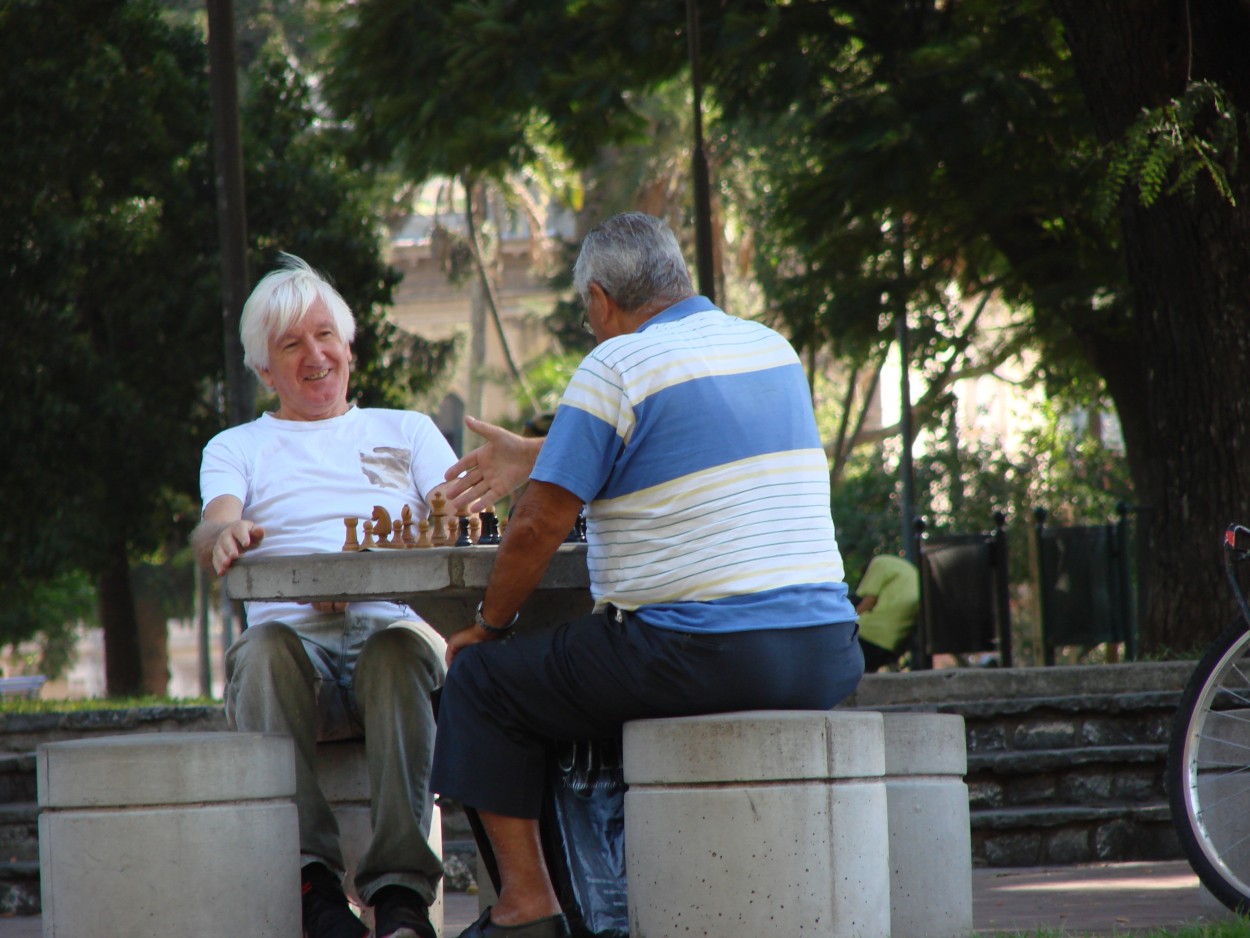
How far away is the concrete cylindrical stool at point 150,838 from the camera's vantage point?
139 inches

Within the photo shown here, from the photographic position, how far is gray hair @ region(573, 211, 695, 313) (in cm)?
378

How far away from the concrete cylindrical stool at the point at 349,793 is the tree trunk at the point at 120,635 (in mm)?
11151

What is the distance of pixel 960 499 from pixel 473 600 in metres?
18.5

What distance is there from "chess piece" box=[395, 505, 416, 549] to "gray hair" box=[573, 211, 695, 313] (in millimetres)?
718

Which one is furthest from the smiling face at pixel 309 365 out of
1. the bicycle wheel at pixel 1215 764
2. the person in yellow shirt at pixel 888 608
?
the person in yellow shirt at pixel 888 608

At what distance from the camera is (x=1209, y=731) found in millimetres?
4480

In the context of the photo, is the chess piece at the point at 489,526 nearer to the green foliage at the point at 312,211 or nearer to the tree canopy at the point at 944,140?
the tree canopy at the point at 944,140

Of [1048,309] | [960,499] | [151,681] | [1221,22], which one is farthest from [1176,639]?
[151,681]

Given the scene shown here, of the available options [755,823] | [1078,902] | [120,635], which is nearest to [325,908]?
[755,823]

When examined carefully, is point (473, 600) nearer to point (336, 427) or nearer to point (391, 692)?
point (391, 692)

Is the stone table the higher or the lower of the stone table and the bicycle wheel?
the higher

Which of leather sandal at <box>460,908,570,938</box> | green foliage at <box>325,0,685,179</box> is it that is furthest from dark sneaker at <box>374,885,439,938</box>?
green foliage at <box>325,0,685,179</box>

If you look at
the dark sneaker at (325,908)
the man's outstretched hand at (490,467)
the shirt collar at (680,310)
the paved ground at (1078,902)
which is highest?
the shirt collar at (680,310)

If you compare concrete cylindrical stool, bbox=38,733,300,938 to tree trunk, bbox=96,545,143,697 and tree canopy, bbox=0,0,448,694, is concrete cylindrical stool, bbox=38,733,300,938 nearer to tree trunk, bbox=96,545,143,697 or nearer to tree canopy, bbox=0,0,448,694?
tree canopy, bbox=0,0,448,694
